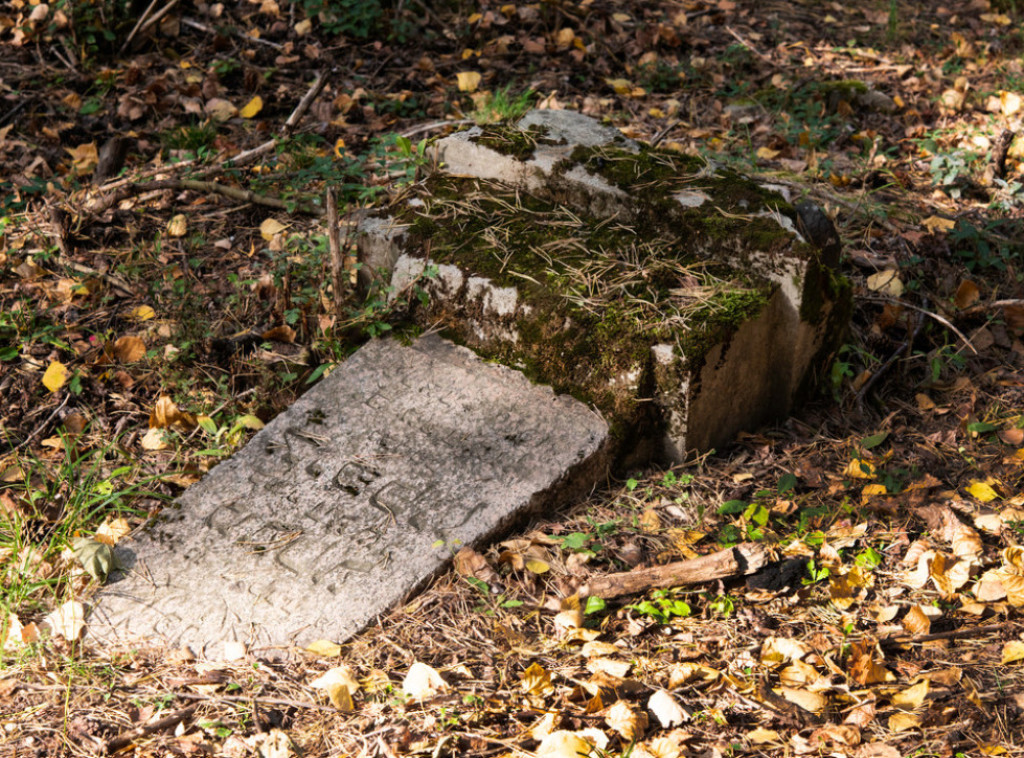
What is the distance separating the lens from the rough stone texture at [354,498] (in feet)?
7.24

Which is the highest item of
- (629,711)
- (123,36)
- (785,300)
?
(123,36)

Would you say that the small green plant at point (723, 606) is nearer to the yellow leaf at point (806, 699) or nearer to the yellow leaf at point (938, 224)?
the yellow leaf at point (806, 699)

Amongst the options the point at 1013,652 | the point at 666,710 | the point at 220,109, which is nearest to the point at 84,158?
the point at 220,109

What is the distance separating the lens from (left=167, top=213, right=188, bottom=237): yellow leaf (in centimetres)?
377

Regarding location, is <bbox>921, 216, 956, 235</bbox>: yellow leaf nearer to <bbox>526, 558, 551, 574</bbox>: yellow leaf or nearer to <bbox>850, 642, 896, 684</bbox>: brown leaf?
<bbox>850, 642, 896, 684</bbox>: brown leaf

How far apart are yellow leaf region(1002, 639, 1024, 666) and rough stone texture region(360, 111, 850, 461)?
100 centimetres

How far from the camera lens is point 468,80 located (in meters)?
4.83

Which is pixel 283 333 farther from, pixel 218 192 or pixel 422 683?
pixel 422 683

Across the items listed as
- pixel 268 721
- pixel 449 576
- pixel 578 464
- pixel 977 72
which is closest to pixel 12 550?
pixel 268 721

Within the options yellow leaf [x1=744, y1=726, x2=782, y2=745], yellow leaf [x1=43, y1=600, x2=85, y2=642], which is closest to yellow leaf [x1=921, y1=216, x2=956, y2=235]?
yellow leaf [x1=744, y1=726, x2=782, y2=745]

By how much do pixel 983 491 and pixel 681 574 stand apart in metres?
0.98

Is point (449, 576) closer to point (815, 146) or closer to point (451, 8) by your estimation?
point (815, 146)

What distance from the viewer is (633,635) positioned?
2.14m

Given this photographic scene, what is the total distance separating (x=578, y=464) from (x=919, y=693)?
3.41 ft
